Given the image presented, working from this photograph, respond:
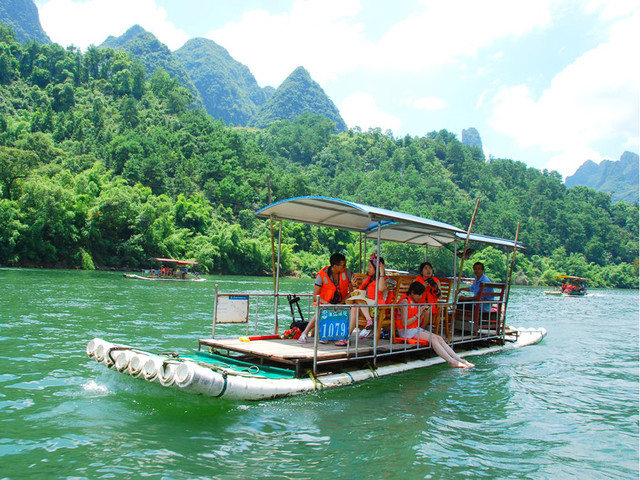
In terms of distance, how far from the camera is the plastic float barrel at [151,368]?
6805mm

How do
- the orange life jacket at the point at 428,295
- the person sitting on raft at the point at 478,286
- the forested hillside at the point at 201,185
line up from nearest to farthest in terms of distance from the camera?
the orange life jacket at the point at 428,295 < the person sitting on raft at the point at 478,286 < the forested hillside at the point at 201,185

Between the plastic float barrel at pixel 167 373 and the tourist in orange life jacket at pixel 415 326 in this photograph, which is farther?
the tourist in orange life jacket at pixel 415 326

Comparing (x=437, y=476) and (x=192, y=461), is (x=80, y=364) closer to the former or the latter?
(x=192, y=461)

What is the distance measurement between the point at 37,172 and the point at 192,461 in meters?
56.3

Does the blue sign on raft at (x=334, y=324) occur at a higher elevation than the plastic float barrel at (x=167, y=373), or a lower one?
higher

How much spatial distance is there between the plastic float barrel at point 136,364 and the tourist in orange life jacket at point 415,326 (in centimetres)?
463

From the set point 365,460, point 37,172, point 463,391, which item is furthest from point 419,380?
point 37,172

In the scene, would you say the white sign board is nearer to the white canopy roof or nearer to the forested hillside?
the white canopy roof

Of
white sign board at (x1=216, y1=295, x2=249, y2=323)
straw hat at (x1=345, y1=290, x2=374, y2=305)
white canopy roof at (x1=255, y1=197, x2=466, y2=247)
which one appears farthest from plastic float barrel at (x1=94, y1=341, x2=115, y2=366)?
straw hat at (x1=345, y1=290, x2=374, y2=305)

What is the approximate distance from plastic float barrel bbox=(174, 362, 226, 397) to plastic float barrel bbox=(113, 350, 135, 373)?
1.13 metres

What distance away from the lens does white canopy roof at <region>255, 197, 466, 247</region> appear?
349 inches

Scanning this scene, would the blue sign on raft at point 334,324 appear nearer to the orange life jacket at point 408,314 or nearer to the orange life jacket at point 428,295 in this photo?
the orange life jacket at point 408,314

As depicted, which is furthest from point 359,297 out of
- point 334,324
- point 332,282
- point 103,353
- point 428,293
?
point 103,353

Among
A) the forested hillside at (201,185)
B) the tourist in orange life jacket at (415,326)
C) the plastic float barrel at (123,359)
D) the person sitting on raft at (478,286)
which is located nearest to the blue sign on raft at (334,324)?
the tourist in orange life jacket at (415,326)
